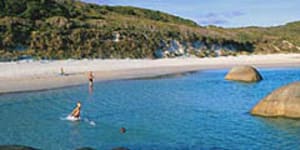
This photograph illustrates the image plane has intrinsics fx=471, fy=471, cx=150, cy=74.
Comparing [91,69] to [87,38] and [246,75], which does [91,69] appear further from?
[246,75]

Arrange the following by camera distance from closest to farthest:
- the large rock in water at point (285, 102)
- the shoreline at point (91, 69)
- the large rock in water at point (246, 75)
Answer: the large rock in water at point (285, 102)
the shoreline at point (91, 69)
the large rock in water at point (246, 75)

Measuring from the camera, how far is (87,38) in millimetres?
56875

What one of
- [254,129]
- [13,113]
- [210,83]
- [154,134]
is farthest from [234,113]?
[210,83]

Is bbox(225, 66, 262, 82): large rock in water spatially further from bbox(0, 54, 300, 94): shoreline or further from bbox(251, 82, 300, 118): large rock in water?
bbox(251, 82, 300, 118): large rock in water

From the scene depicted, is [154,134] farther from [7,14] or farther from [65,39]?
[7,14]

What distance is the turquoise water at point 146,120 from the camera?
1552 cm

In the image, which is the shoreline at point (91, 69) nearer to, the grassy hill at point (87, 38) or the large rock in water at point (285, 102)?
the grassy hill at point (87, 38)

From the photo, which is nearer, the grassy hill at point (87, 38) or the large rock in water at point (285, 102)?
the large rock in water at point (285, 102)

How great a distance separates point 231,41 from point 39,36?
110ft

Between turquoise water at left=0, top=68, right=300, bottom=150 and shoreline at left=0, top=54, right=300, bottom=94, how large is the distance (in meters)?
3.14

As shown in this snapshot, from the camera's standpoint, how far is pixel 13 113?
21.9 metres

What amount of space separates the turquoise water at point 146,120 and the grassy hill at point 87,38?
17.9 meters

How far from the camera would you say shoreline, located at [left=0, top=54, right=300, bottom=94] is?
3309 centimetres

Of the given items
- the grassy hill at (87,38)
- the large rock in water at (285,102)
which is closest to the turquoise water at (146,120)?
the large rock in water at (285,102)
